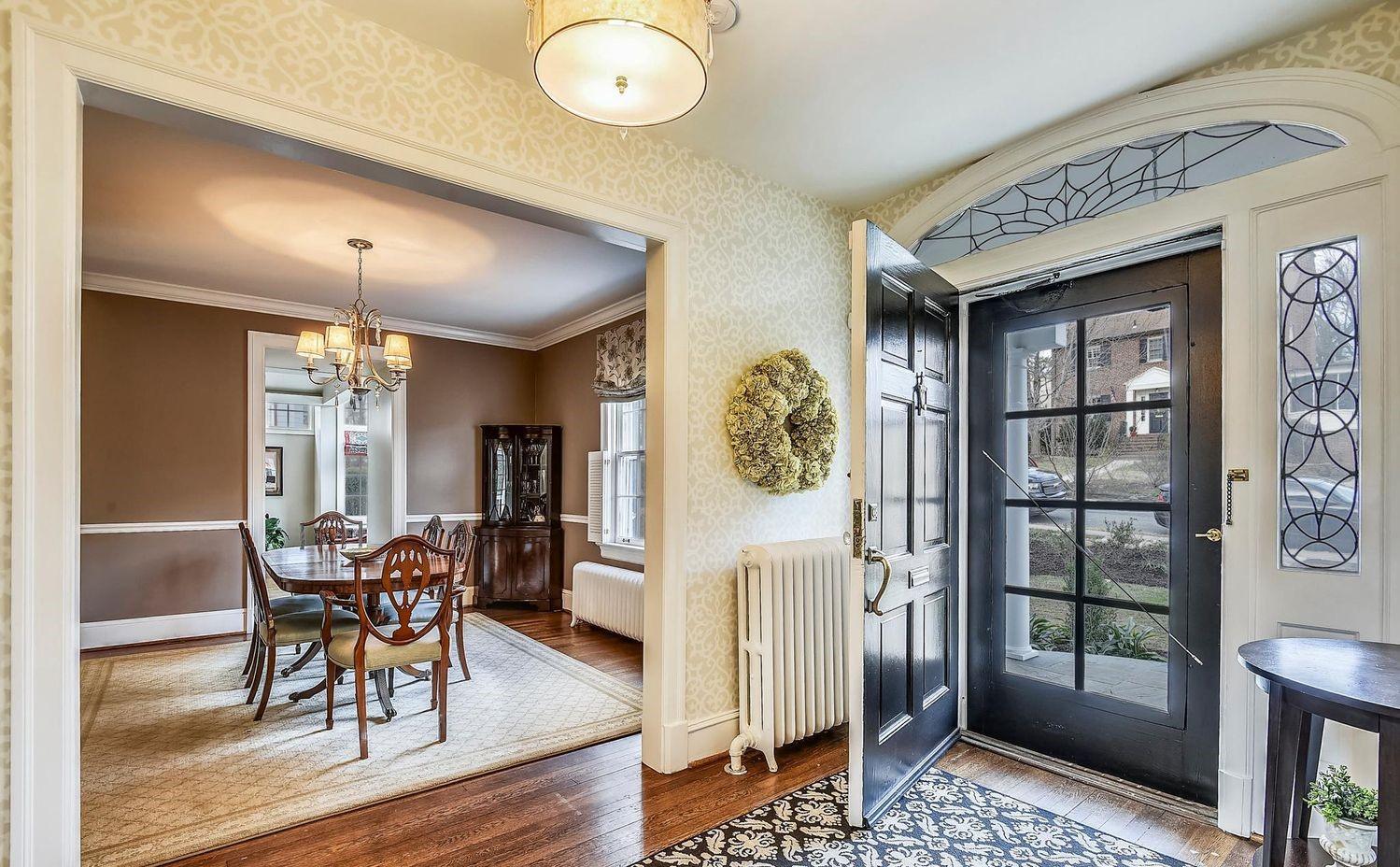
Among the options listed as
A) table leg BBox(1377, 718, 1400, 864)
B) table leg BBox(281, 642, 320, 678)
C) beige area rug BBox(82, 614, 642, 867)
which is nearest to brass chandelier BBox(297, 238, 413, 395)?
table leg BBox(281, 642, 320, 678)

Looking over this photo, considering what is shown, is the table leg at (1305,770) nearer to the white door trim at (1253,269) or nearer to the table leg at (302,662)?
the white door trim at (1253,269)

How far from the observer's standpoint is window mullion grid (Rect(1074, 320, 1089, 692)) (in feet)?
9.24

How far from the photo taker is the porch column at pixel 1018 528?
3.02 meters

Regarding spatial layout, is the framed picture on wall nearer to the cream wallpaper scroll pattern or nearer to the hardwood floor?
the hardwood floor

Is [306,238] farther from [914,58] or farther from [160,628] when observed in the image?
[914,58]

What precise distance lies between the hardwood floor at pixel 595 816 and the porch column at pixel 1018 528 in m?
0.53

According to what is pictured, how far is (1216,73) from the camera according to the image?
7.75 feet

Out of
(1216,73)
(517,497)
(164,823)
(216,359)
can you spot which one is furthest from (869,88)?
(216,359)

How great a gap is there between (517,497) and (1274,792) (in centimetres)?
576

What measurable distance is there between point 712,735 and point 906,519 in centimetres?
129

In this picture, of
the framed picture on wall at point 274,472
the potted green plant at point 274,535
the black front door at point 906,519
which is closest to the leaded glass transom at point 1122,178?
the black front door at point 906,519

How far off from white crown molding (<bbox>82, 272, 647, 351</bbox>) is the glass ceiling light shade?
10.8 feet

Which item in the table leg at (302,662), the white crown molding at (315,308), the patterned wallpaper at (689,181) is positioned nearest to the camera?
the patterned wallpaper at (689,181)

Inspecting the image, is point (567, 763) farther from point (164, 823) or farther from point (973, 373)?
point (973, 373)
